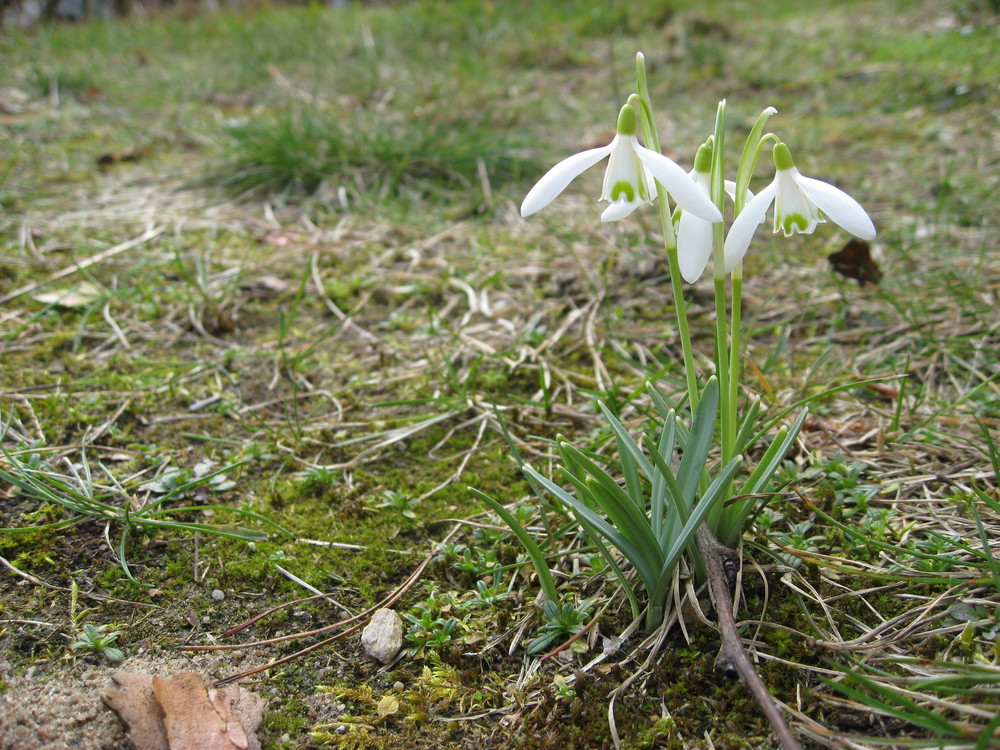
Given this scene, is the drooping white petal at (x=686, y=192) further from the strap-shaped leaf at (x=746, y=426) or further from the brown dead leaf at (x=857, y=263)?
the brown dead leaf at (x=857, y=263)

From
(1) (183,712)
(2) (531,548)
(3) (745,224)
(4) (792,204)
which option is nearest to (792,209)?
(4) (792,204)

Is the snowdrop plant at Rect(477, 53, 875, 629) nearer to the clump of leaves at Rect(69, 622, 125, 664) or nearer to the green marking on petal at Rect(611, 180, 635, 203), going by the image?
the green marking on petal at Rect(611, 180, 635, 203)

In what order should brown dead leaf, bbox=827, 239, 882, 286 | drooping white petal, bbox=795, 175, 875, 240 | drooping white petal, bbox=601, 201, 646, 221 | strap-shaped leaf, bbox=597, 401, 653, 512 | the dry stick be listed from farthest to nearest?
brown dead leaf, bbox=827, 239, 882, 286, strap-shaped leaf, bbox=597, 401, 653, 512, drooping white petal, bbox=601, 201, 646, 221, drooping white petal, bbox=795, 175, 875, 240, the dry stick

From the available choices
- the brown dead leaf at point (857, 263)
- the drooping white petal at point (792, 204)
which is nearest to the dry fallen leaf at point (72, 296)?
the drooping white petal at point (792, 204)

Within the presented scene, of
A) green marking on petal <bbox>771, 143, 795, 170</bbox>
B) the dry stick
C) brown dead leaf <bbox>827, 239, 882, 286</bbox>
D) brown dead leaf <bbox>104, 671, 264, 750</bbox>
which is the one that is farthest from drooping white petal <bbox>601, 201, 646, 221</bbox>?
brown dead leaf <bbox>827, 239, 882, 286</bbox>

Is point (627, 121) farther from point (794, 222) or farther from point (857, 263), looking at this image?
point (857, 263)
